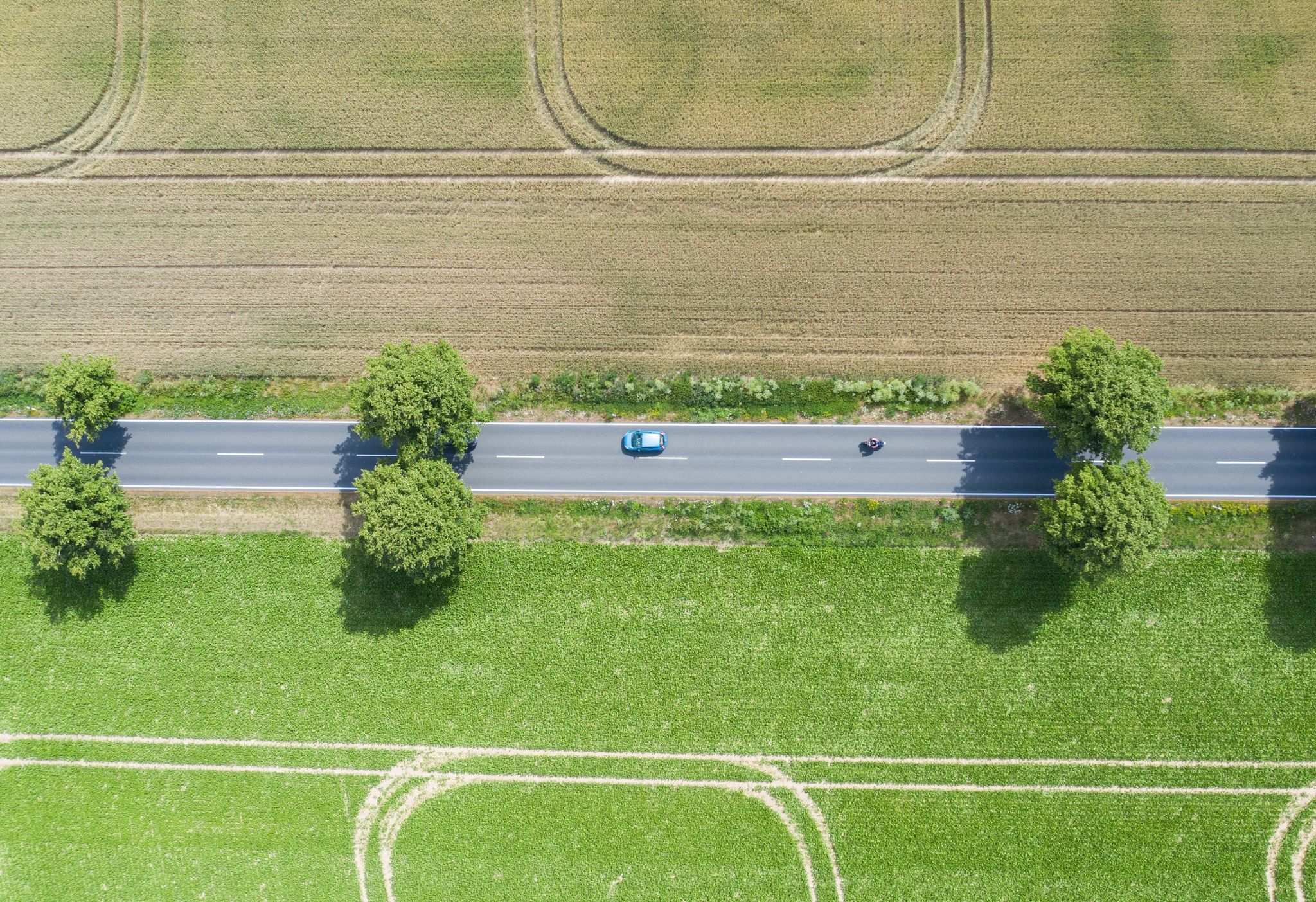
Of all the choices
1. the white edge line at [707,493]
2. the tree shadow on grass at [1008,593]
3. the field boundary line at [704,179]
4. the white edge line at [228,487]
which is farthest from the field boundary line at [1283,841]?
the white edge line at [228,487]

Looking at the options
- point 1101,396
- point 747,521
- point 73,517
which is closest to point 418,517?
point 747,521

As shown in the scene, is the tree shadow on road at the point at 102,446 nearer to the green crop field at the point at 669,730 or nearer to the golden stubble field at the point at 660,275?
the golden stubble field at the point at 660,275

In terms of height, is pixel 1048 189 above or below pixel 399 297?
above

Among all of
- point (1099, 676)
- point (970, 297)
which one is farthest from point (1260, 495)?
point (970, 297)

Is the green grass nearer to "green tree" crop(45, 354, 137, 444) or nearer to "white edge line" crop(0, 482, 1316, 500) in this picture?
"white edge line" crop(0, 482, 1316, 500)

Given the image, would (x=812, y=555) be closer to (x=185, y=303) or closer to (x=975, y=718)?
(x=975, y=718)

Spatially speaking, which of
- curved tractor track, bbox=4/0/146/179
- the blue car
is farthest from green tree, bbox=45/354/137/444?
the blue car

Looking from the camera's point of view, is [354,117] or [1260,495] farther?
[354,117]
